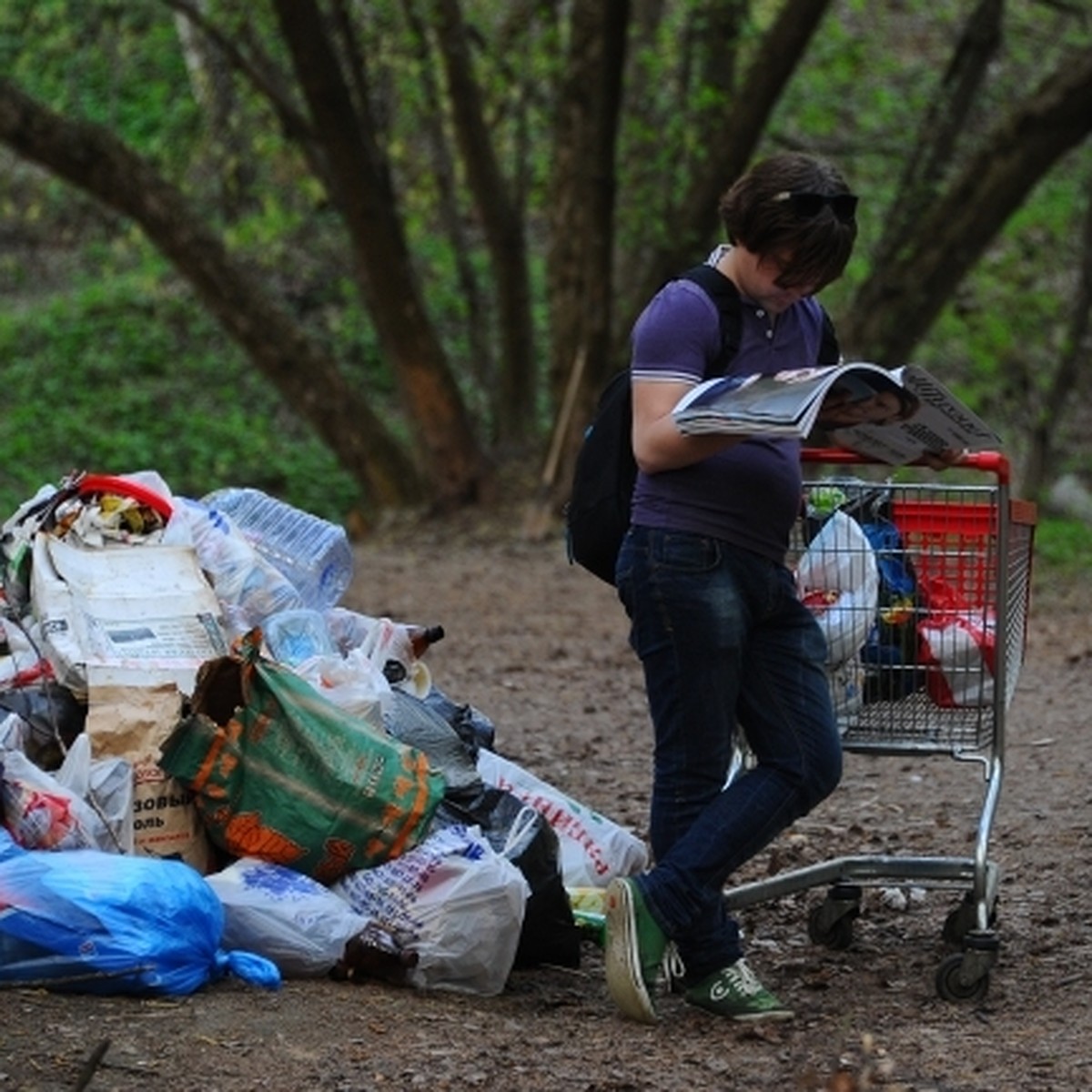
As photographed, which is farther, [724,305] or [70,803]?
[70,803]

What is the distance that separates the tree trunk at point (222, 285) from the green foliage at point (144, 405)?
413cm

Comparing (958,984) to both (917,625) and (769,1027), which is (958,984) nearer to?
(769,1027)

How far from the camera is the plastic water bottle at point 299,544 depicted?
5.39m

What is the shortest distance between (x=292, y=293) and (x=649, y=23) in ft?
20.8

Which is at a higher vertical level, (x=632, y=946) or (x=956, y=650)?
(x=956, y=650)

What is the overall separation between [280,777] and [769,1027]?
3.82 ft

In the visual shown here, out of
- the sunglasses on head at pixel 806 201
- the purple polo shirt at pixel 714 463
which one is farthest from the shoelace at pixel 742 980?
the sunglasses on head at pixel 806 201

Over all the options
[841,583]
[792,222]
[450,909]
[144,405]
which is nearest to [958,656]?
[841,583]

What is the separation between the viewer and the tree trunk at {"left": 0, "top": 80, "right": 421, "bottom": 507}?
13180mm

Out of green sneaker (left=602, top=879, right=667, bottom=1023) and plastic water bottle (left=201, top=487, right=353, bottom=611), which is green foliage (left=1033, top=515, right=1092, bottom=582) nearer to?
Result: plastic water bottle (left=201, top=487, right=353, bottom=611)

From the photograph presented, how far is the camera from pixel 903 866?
4.75 m

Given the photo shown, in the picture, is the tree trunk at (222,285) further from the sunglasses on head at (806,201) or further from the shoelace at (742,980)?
the shoelace at (742,980)

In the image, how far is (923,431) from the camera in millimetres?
4297

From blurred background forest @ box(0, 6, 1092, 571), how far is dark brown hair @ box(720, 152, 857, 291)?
9.01 metres
